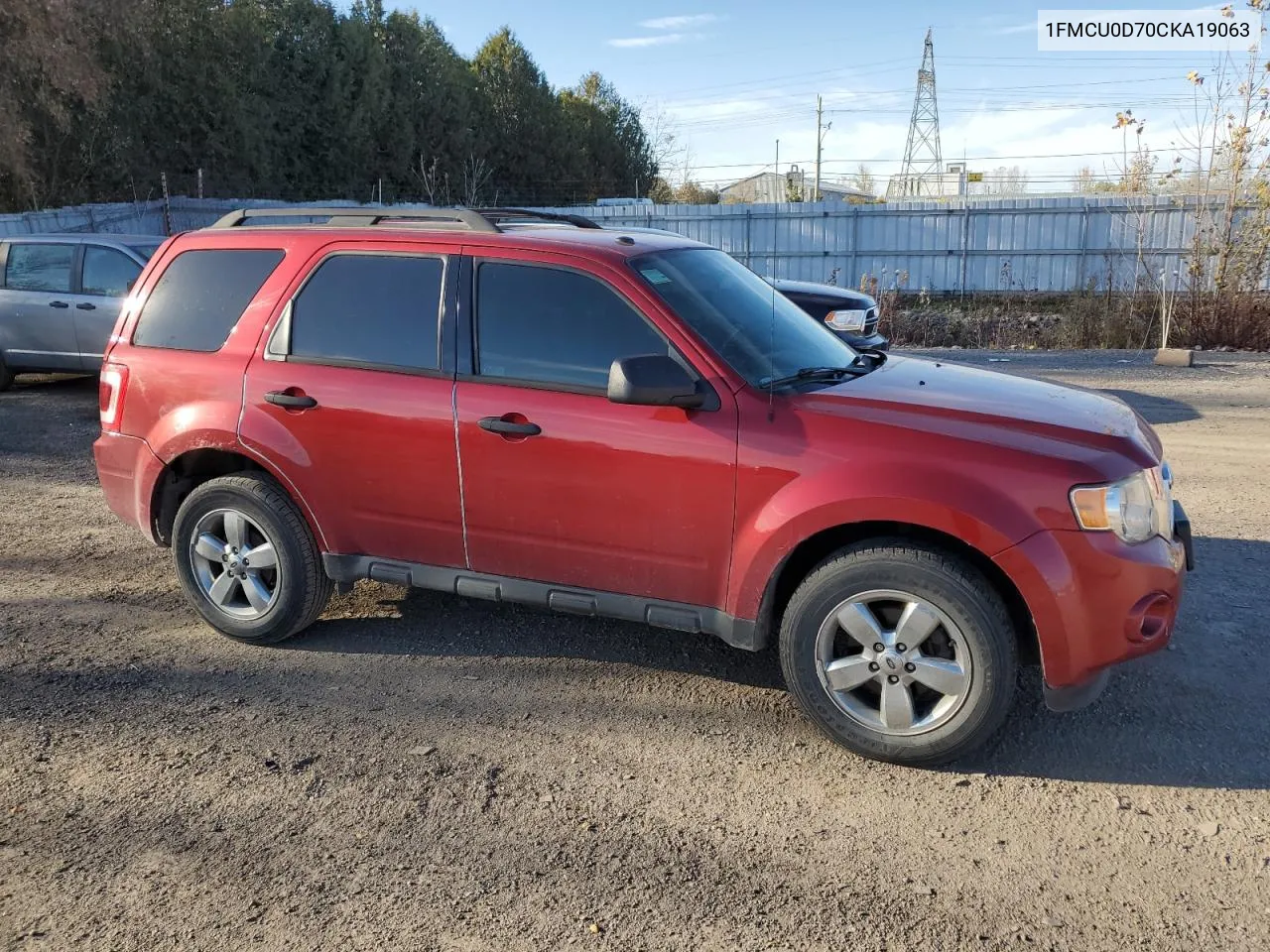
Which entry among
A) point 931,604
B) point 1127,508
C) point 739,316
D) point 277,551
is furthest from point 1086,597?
point 277,551

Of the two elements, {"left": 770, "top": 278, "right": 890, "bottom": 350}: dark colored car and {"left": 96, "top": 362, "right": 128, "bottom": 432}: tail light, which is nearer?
{"left": 96, "top": 362, "right": 128, "bottom": 432}: tail light

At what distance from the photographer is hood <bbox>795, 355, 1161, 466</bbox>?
11.4ft

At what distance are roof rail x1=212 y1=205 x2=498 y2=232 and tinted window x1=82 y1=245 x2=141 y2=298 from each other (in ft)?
23.3

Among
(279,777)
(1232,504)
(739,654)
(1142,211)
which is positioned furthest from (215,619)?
(1142,211)

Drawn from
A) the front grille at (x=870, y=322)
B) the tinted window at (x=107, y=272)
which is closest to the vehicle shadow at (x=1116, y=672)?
the front grille at (x=870, y=322)

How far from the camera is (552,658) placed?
454cm

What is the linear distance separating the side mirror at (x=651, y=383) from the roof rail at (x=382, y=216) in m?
1.08

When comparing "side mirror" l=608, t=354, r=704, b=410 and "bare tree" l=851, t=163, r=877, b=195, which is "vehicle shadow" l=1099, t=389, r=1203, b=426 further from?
"bare tree" l=851, t=163, r=877, b=195

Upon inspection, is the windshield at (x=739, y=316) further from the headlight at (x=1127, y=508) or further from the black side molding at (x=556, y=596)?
the headlight at (x=1127, y=508)

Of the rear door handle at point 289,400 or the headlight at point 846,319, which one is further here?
the headlight at point 846,319

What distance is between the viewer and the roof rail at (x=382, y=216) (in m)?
4.35

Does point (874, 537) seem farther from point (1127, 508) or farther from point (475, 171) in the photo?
point (475, 171)

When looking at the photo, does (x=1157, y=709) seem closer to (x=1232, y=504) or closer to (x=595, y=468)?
(x=595, y=468)

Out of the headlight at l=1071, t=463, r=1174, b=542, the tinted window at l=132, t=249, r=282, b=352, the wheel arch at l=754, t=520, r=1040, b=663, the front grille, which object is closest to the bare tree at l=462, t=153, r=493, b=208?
the front grille
